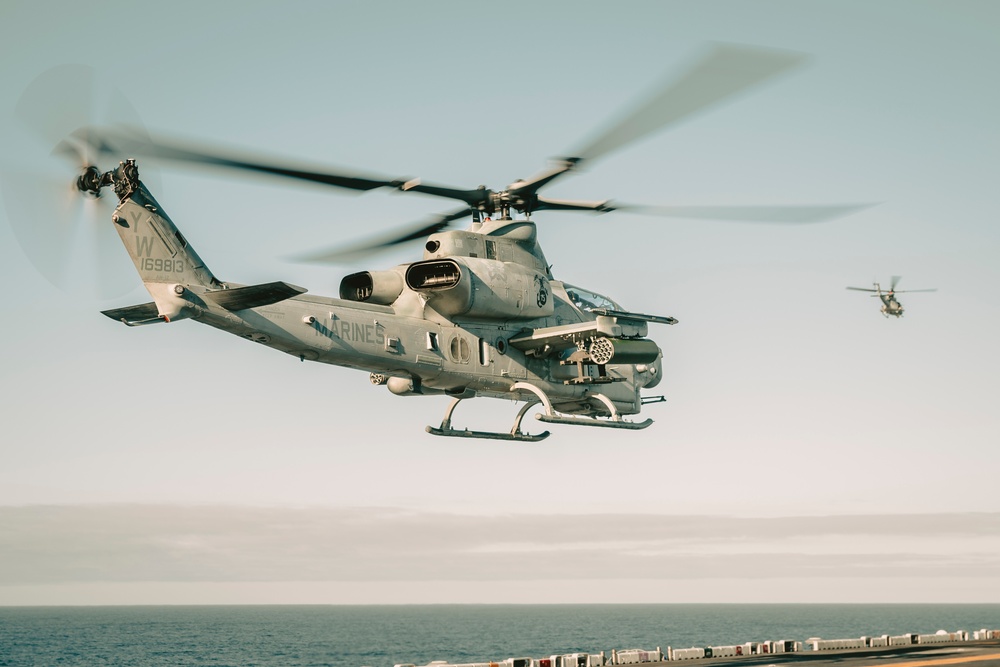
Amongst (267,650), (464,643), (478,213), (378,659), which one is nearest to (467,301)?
(478,213)

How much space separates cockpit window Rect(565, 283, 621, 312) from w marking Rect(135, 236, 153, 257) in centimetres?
1112

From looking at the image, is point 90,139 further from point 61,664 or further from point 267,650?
point 267,650

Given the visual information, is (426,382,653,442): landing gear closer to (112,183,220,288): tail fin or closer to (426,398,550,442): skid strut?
(426,398,550,442): skid strut

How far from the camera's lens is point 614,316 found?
23.1 meters

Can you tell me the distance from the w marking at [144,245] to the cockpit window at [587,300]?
11119mm

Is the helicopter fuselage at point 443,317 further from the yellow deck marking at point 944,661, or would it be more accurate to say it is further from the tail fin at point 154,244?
the yellow deck marking at point 944,661

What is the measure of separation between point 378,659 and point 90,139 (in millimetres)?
92505

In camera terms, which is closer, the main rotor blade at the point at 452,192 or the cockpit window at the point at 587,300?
the main rotor blade at the point at 452,192

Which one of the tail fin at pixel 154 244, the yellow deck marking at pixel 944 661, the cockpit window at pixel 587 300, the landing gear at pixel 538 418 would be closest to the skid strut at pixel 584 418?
the landing gear at pixel 538 418

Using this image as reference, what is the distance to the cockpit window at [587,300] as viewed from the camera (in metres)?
25.7

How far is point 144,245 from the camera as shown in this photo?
59.2 feet

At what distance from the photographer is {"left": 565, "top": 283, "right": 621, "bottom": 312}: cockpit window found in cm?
2570

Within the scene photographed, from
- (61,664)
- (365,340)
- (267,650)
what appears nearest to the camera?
(365,340)

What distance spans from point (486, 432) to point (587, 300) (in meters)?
5.06
